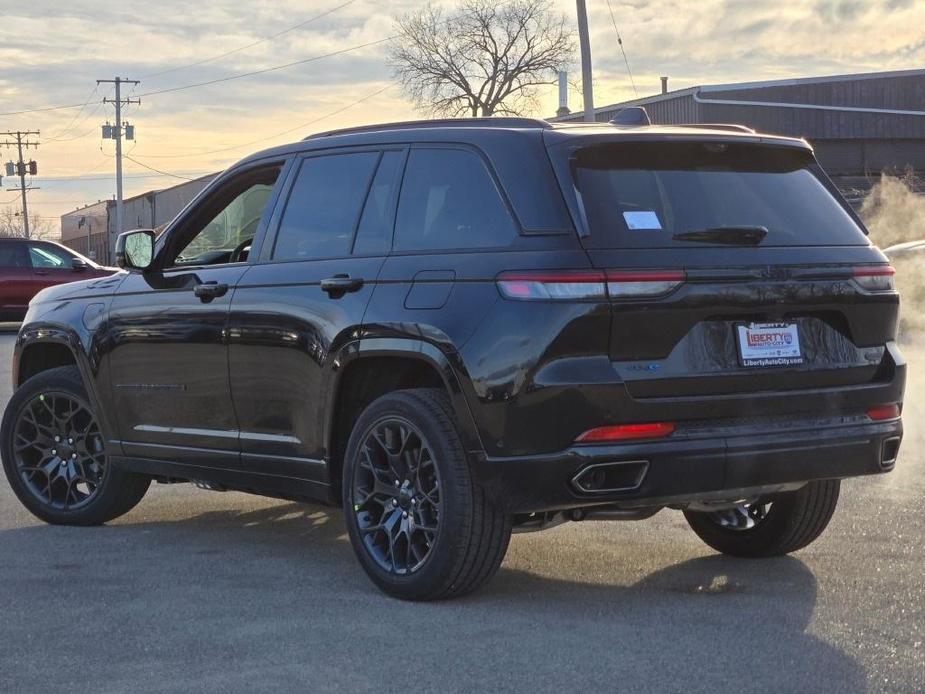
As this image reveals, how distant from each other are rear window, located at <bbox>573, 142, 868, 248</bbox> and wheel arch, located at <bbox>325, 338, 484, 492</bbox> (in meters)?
0.73

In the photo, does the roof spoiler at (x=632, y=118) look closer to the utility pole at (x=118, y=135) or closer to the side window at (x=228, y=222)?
the side window at (x=228, y=222)

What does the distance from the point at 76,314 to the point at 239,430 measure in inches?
57.5

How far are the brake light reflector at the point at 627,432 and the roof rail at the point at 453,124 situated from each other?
1.20 meters

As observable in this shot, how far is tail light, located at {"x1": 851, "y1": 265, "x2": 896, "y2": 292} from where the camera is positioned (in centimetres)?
563

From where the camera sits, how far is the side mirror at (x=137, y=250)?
707cm

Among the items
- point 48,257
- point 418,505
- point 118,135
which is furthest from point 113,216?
point 418,505

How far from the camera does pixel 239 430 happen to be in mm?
6523

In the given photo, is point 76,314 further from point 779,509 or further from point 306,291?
point 779,509

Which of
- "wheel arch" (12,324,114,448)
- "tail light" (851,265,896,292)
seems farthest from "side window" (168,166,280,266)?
"tail light" (851,265,896,292)

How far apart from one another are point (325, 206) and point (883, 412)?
7.83ft

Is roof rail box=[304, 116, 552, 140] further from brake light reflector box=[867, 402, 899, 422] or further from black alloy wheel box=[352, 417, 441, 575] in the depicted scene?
brake light reflector box=[867, 402, 899, 422]

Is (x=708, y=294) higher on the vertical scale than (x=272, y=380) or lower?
higher

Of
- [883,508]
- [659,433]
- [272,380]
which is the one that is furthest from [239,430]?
[883,508]

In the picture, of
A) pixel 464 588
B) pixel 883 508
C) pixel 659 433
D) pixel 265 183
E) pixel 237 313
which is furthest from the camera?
pixel 883 508
